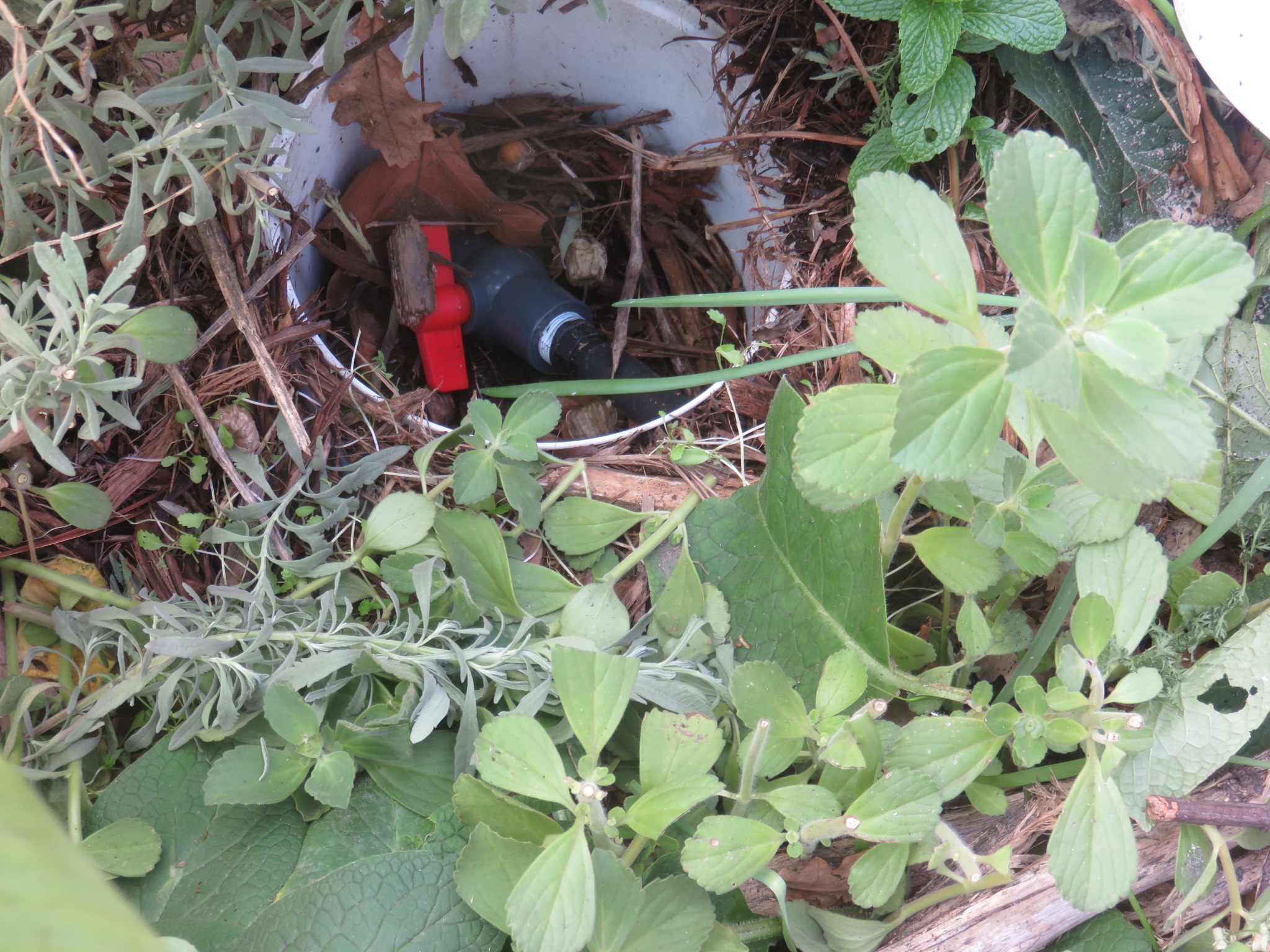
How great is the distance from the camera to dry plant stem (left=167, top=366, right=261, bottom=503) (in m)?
1.07

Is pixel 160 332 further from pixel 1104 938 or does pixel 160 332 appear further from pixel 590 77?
pixel 1104 938

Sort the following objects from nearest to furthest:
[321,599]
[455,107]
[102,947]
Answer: [102,947], [321,599], [455,107]

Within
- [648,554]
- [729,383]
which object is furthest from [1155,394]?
[729,383]

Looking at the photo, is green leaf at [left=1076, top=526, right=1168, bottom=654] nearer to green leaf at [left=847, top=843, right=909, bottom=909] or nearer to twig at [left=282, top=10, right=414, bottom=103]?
green leaf at [left=847, top=843, right=909, bottom=909]

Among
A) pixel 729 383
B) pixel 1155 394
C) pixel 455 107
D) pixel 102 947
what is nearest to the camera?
pixel 102 947

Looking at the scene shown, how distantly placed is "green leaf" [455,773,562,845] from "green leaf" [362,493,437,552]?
0.31 metres

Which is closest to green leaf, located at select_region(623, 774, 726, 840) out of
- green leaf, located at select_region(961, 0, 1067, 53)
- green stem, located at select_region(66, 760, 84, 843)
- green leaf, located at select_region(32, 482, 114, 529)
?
green stem, located at select_region(66, 760, 84, 843)

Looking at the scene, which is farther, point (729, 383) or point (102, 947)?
point (729, 383)

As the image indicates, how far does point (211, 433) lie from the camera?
1071 mm

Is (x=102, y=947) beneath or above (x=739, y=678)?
above

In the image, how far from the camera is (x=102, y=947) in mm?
235

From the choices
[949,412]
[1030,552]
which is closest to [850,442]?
[949,412]

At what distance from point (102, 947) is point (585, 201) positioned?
1663 mm

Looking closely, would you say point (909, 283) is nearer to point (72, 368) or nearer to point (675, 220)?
point (72, 368)
